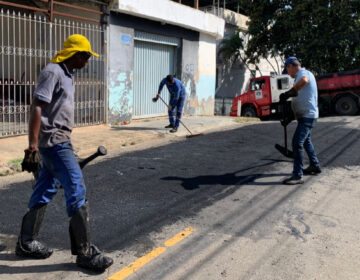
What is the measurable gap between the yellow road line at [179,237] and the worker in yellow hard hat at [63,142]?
2.23 ft

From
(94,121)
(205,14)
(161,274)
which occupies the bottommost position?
(161,274)

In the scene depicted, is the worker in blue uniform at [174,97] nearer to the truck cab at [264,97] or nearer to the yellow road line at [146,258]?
the yellow road line at [146,258]

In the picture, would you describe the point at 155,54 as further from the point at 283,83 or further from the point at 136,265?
the point at 136,265

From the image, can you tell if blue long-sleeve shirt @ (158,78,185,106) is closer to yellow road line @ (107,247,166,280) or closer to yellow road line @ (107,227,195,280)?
yellow road line @ (107,227,195,280)

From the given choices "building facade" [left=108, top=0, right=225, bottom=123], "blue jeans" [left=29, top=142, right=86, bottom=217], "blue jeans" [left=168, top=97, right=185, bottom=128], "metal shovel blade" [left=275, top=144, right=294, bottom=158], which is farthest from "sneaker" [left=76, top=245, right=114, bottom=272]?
"building facade" [left=108, top=0, right=225, bottom=123]

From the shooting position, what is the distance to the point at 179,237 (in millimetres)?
3830

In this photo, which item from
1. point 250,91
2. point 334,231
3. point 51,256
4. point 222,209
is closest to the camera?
point 51,256

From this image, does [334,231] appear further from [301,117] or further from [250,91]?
[250,91]

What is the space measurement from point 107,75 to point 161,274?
903cm

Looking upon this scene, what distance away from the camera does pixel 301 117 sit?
585cm

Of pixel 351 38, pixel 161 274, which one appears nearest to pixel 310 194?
pixel 161 274

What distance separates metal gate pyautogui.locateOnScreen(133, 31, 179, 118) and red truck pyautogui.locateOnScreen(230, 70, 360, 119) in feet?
16.1

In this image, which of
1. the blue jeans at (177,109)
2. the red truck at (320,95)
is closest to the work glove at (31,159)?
the blue jeans at (177,109)

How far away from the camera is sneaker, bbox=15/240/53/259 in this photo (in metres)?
3.29
